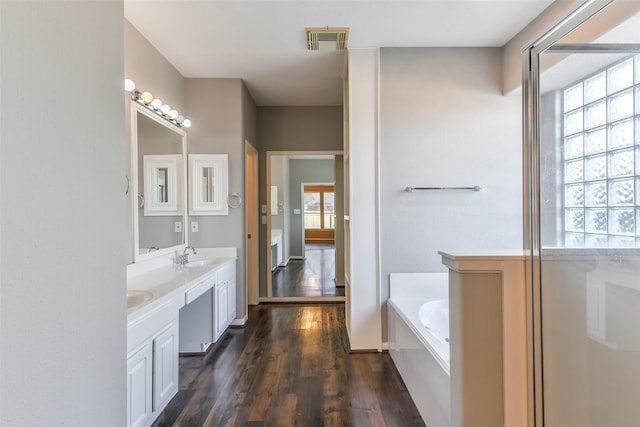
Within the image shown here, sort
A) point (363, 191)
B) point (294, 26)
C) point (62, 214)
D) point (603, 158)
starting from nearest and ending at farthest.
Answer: point (62, 214), point (603, 158), point (294, 26), point (363, 191)

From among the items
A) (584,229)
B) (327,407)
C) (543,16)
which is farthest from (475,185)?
(327,407)

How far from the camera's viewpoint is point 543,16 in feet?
7.80

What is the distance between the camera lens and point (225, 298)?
10.7 feet

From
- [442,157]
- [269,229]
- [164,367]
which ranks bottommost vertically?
[164,367]

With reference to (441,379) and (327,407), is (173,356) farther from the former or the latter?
(441,379)

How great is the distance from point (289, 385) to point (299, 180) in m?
6.81

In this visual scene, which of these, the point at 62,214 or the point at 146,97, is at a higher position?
the point at 146,97

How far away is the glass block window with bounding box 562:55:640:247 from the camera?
1069mm

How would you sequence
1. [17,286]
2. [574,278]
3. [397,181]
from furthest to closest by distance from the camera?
[397,181], [574,278], [17,286]

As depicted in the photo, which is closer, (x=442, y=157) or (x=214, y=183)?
(x=442, y=157)

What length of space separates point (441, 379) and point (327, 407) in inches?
31.1

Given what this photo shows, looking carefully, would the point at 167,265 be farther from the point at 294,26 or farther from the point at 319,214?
the point at 319,214

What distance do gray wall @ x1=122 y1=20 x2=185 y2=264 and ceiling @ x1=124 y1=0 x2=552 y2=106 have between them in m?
0.08

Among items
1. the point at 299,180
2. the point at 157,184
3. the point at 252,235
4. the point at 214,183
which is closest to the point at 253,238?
the point at 252,235
